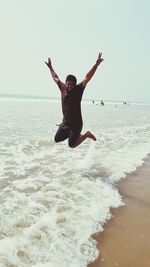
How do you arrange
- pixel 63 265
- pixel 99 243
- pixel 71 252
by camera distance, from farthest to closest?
1. pixel 99 243
2. pixel 71 252
3. pixel 63 265

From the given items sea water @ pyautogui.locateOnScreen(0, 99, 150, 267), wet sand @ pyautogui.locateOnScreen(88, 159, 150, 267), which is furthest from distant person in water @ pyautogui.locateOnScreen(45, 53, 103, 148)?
wet sand @ pyautogui.locateOnScreen(88, 159, 150, 267)

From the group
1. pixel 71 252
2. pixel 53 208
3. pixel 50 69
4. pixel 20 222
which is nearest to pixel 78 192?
pixel 53 208

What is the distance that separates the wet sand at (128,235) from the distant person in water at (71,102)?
1728mm

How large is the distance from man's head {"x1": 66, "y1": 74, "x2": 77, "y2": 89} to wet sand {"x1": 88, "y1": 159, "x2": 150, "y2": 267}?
7.99 feet

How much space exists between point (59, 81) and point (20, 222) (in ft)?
11.3

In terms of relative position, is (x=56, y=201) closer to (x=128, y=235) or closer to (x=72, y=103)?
(x=128, y=235)

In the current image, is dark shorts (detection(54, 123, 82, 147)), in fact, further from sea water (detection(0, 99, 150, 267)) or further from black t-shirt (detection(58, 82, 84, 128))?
sea water (detection(0, 99, 150, 267))

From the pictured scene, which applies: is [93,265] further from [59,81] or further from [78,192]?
[59,81]

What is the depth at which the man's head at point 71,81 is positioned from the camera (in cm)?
695

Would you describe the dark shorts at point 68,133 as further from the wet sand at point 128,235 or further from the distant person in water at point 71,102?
the wet sand at point 128,235

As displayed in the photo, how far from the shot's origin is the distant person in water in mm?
7074

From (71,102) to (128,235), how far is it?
3.41 metres

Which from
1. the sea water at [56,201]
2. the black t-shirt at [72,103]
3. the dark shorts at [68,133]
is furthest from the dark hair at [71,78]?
the sea water at [56,201]

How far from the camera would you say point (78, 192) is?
639 centimetres
